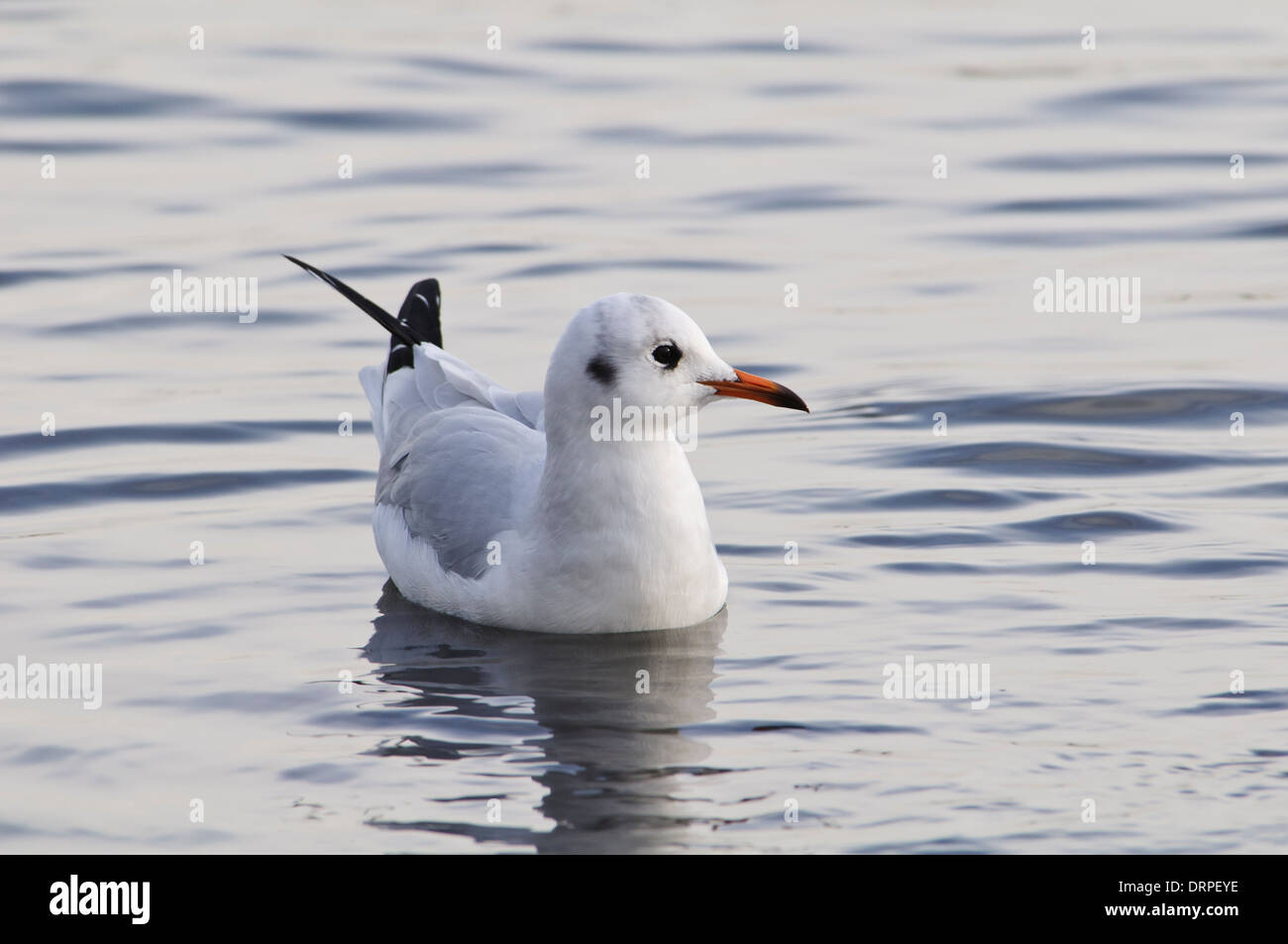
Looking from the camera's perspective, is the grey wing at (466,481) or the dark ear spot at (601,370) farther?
the grey wing at (466,481)

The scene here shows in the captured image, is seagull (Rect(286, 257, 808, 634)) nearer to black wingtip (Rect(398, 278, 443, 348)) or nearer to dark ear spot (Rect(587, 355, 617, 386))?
dark ear spot (Rect(587, 355, 617, 386))

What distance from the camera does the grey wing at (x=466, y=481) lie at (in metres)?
8.01

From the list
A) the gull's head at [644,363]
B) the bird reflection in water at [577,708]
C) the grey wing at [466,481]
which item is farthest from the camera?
the grey wing at [466,481]

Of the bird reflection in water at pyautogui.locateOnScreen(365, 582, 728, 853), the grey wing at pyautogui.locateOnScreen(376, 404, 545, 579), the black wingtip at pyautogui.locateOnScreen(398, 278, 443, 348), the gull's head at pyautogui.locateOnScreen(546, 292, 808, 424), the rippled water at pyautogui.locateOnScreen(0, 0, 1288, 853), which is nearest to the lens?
the bird reflection in water at pyautogui.locateOnScreen(365, 582, 728, 853)

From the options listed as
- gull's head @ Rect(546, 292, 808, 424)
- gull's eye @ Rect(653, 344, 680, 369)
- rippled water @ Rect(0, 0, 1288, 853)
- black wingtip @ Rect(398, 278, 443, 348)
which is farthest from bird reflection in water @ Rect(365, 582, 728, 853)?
black wingtip @ Rect(398, 278, 443, 348)

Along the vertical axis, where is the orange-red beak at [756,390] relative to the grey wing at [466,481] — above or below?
above

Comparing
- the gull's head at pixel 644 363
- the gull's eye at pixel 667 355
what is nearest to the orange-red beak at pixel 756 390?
the gull's head at pixel 644 363

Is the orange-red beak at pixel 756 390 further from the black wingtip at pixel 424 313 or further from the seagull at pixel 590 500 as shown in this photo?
the black wingtip at pixel 424 313

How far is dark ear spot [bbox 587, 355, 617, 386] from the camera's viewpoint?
7406mm

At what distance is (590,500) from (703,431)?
314 cm

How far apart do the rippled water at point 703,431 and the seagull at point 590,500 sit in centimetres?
18

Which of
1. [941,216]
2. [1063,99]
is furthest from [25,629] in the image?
[1063,99]

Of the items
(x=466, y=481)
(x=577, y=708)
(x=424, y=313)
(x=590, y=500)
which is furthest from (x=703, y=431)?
(x=577, y=708)
